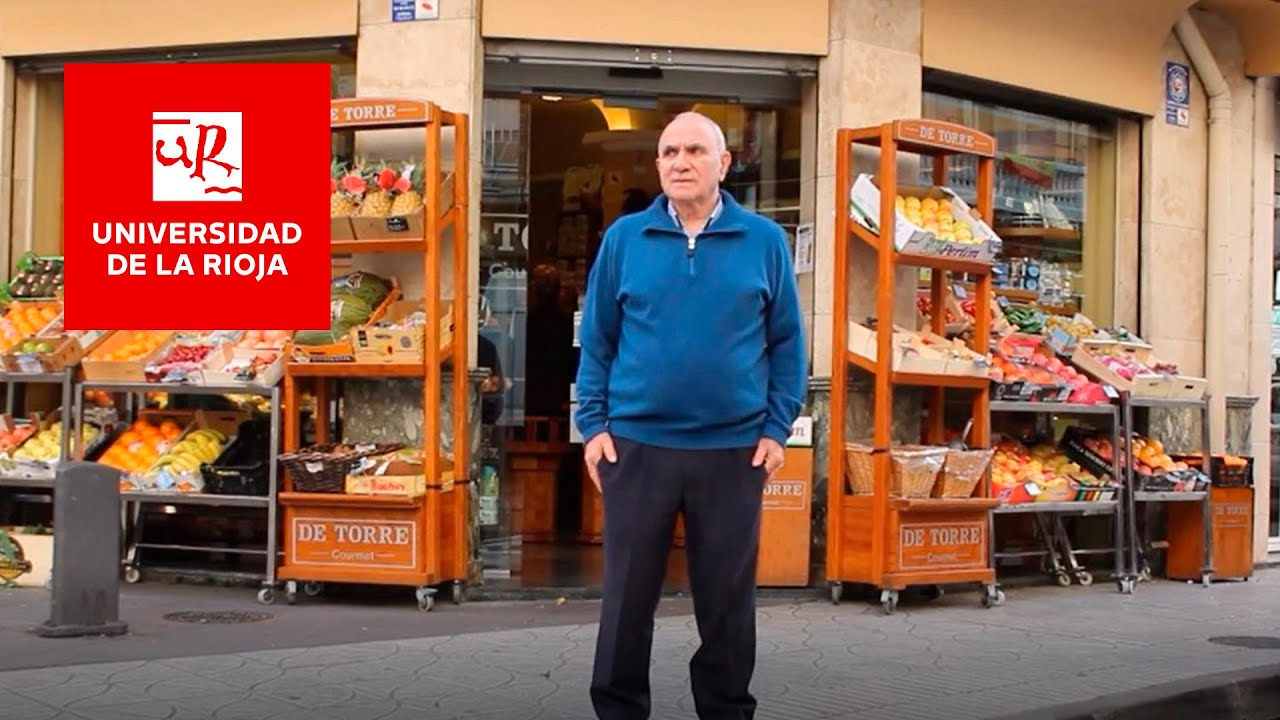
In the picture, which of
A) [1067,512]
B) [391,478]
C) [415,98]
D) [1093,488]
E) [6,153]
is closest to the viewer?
[391,478]

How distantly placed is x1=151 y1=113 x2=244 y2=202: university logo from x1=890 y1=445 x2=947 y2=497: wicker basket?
4.23 meters

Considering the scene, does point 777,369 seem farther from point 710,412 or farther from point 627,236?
point 627,236

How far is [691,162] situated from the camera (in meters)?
4.88

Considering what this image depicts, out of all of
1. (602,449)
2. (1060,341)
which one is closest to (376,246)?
(602,449)

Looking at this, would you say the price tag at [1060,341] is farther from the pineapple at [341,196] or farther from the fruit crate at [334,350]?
the pineapple at [341,196]

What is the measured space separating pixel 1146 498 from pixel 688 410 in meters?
6.84

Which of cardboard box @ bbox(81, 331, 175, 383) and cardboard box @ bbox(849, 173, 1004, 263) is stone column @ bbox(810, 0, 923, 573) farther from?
cardboard box @ bbox(81, 331, 175, 383)

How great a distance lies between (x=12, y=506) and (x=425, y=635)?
4038 mm

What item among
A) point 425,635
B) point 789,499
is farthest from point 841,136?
point 425,635

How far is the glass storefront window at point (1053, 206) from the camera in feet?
37.3

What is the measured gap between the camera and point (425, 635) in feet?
26.3

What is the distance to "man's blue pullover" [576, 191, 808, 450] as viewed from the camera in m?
4.80

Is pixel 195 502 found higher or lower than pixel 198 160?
lower

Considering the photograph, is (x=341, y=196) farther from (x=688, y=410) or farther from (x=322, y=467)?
(x=688, y=410)
